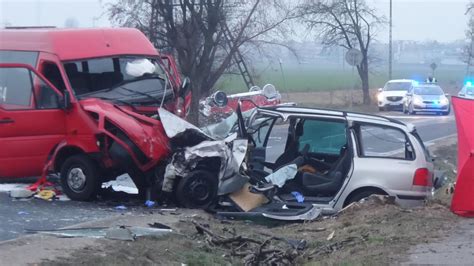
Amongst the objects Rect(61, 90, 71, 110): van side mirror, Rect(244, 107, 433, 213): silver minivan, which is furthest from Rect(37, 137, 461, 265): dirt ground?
Rect(61, 90, 71, 110): van side mirror

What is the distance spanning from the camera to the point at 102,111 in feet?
41.1

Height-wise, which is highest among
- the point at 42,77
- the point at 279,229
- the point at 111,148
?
the point at 42,77

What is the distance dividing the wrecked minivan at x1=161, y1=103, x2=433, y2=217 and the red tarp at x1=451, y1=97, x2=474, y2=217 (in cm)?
69

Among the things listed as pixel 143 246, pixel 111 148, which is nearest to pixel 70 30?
pixel 111 148

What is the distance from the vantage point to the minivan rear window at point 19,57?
A: 44.2 feet

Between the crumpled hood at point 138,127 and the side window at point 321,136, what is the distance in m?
2.02

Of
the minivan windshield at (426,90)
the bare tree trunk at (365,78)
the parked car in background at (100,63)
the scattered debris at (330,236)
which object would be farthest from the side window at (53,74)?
the bare tree trunk at (365,78)

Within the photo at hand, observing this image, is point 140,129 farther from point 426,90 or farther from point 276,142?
point 426,90

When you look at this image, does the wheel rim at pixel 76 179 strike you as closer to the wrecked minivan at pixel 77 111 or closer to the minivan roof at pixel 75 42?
the wrecked minivan at pixel 77 111

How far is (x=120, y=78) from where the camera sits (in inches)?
551

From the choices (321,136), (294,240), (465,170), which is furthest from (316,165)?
(294,240)

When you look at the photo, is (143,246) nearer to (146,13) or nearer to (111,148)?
(111,148)

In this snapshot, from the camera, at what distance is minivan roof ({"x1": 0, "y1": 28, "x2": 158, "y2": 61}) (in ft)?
44.2

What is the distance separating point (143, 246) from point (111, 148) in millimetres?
3280
